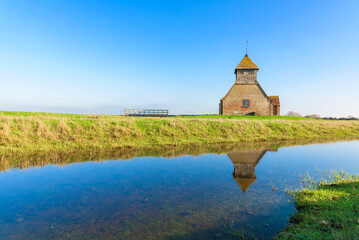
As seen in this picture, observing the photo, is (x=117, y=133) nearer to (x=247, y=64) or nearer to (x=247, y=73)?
(x=247, y=73)

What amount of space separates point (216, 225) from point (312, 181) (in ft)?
17.4

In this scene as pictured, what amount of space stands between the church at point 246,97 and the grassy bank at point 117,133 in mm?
13198

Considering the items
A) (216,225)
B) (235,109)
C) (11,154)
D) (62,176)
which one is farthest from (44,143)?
(235,109)

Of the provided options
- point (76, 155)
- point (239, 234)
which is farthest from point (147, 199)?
point (76, 155)

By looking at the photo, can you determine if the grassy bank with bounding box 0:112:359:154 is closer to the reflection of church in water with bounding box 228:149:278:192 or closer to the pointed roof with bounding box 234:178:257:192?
the reflection of church in water with bounding box 228:149:278:192

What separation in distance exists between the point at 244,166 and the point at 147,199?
6167 mm

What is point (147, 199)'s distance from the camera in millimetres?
5961

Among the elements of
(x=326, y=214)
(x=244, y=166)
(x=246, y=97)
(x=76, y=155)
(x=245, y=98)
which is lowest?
(x=244, y=166)

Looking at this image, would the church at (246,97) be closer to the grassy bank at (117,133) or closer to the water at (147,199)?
the grassy bank at (117,133)

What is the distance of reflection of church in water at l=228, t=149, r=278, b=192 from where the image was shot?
762cm

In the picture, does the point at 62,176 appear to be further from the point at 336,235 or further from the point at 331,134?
the point at 331,134

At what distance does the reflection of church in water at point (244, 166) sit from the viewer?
762cm

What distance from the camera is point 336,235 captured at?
3.19 meters

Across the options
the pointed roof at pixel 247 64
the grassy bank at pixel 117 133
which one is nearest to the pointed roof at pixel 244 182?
the grassy bank at pixel 117 133
